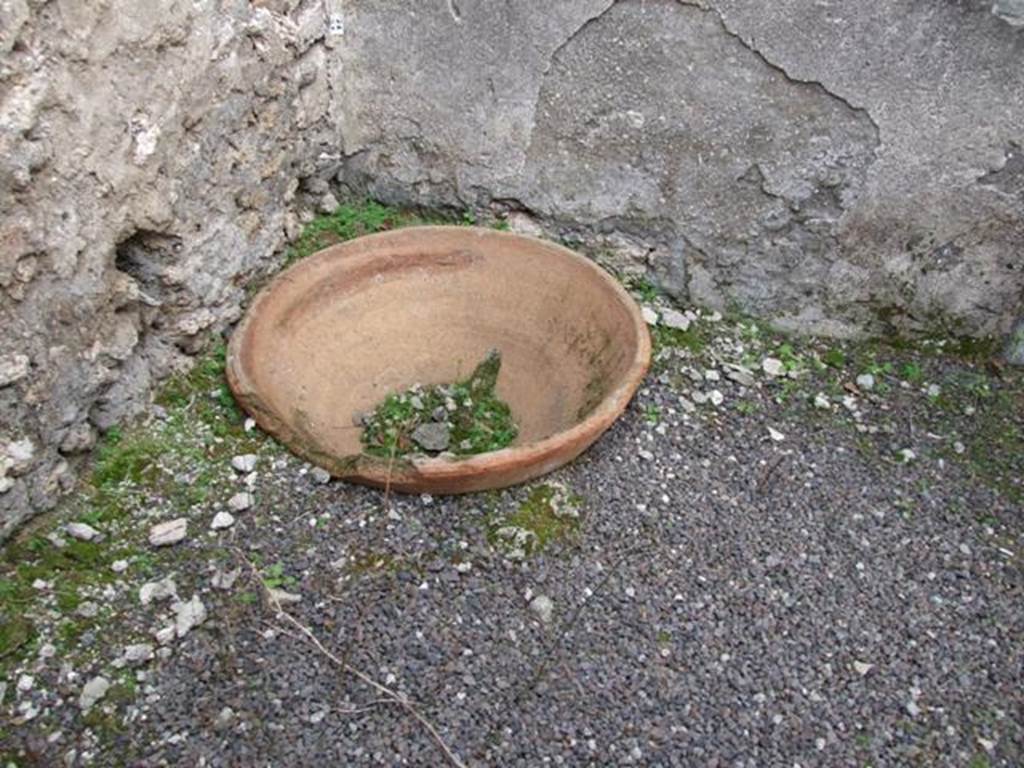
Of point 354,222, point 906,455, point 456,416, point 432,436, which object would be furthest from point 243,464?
point 906,455

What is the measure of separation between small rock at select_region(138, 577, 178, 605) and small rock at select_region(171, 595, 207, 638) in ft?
0.11

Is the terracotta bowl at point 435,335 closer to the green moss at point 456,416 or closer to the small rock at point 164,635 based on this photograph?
the green moss at point 456,416

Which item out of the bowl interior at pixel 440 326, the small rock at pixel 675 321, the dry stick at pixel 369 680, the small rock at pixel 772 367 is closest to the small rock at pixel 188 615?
the dry stick at pixel 369 680

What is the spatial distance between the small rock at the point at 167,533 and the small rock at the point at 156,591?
4.0 inches

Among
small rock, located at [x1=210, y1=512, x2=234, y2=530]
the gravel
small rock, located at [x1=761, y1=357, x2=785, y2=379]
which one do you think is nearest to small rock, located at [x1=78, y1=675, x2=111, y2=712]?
the gravel

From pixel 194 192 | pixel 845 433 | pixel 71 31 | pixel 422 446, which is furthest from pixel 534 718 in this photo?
pixel 71 31

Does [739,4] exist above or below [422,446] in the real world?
above

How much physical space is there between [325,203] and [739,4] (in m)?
1.38

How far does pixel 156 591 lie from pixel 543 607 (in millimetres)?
854

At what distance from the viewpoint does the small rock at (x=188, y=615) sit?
1.92 meters

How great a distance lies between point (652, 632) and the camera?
2033mm

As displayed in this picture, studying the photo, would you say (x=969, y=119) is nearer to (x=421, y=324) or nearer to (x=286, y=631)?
(x=421, y=324)

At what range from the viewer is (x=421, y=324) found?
2701 millimetres

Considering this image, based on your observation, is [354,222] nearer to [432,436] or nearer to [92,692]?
[432,436]
